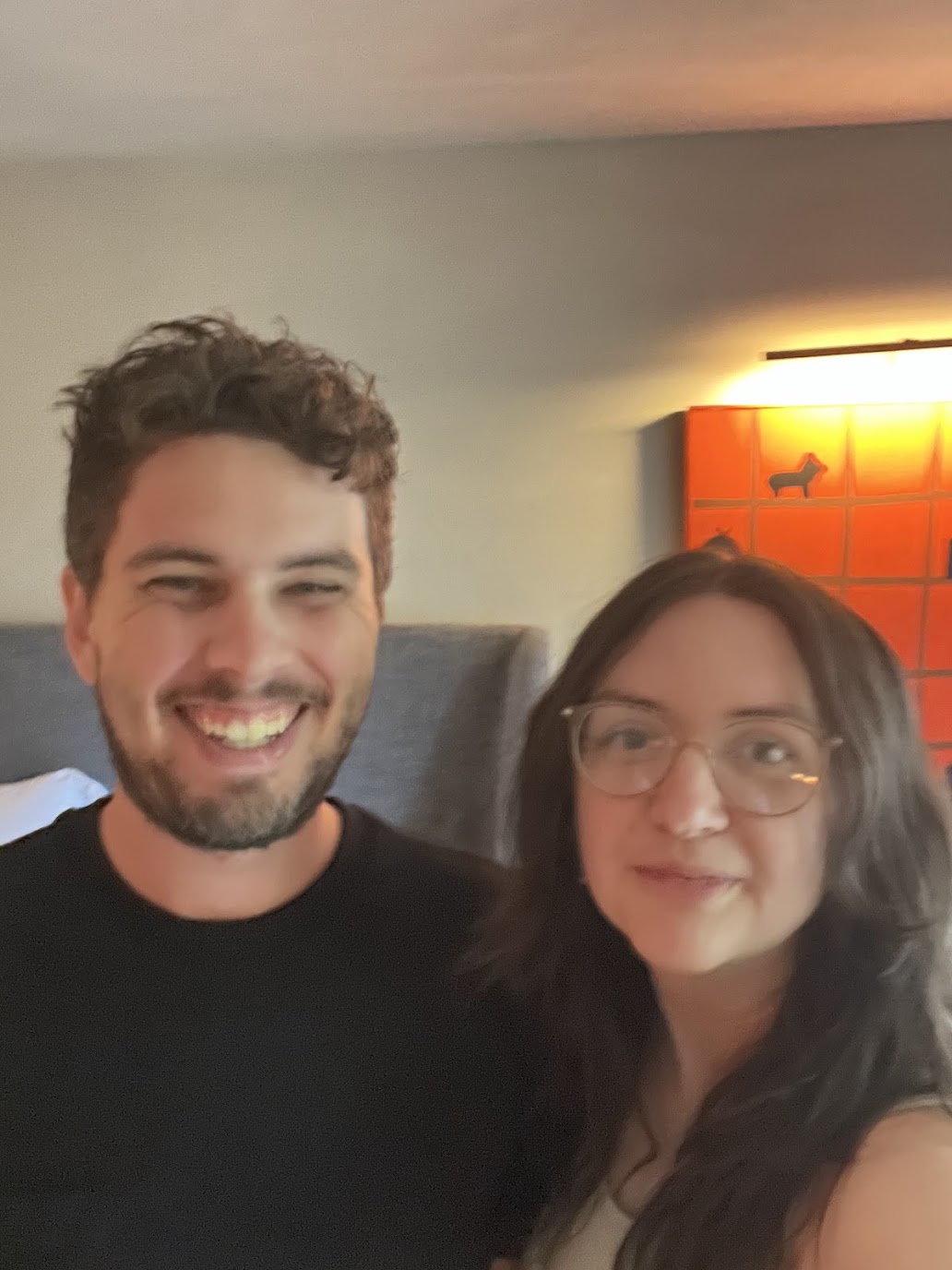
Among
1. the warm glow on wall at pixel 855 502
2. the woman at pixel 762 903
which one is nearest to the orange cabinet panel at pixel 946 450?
the warm glow on wall at pixel 855 502

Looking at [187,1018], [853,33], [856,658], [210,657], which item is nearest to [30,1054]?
[187,1018]

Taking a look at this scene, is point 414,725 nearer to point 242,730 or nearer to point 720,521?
point 720,521

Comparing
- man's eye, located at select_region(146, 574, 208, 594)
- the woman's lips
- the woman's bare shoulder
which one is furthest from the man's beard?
the woman's bare shoulder

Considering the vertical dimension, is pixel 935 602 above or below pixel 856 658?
below

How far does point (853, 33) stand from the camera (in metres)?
1.77

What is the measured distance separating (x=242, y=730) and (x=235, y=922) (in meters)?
0.19

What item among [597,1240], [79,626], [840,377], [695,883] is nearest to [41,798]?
[79,626]

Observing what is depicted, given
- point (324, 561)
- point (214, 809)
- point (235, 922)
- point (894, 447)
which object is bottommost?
point (235, 922)

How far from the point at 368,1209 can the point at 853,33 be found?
193cm

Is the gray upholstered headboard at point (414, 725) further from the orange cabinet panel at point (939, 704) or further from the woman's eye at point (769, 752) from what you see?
the woman's eye at point (769, 752)

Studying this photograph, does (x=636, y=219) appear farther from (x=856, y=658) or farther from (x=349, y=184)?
(x=856, y=658)

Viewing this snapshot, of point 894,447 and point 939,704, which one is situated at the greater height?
point 894,447

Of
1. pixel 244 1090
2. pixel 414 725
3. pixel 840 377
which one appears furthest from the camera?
pixel 414 725

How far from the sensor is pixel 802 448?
93.4 inches
